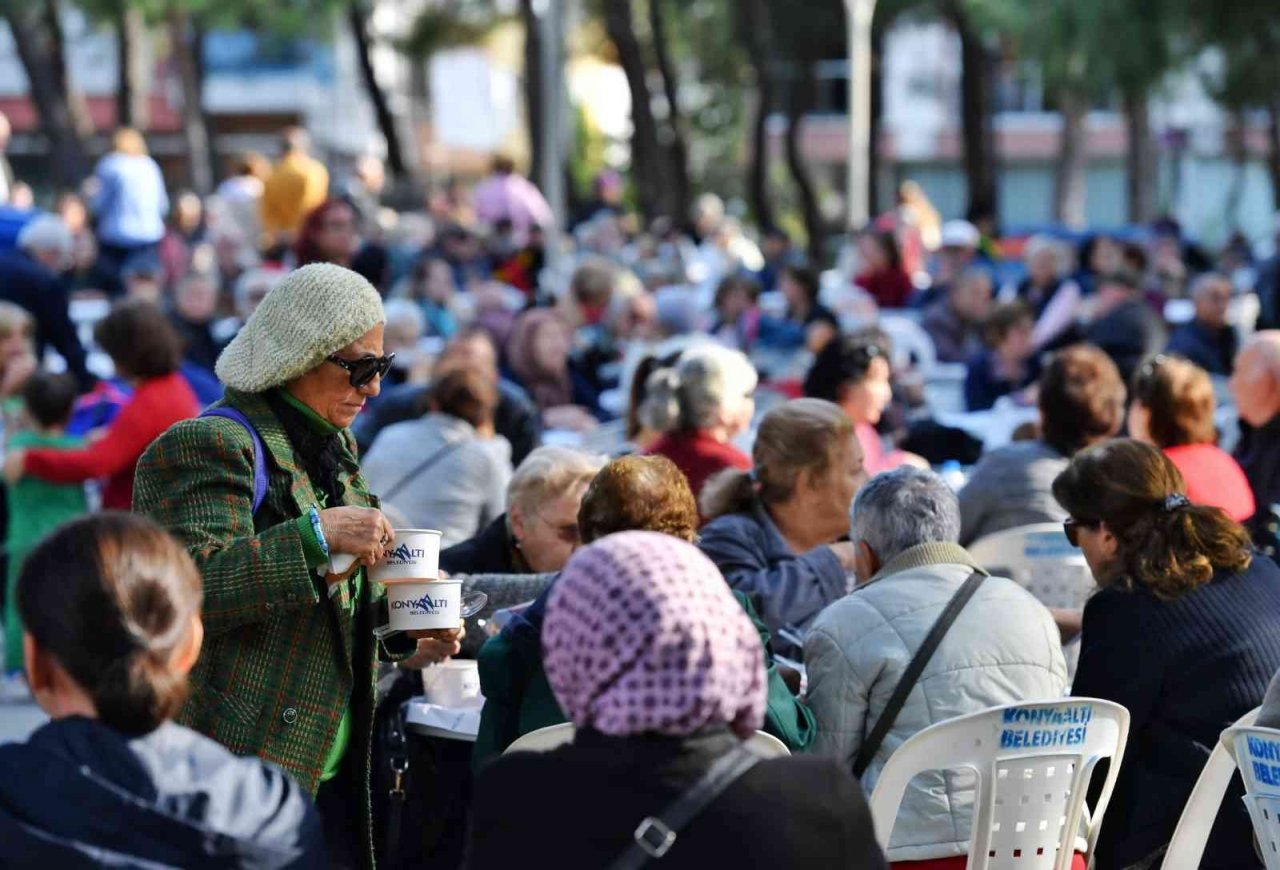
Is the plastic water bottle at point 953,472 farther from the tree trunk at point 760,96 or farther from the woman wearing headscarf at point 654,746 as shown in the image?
the tree trunk at point 760,96

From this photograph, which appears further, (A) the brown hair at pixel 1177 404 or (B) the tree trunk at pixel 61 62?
(B) the tree trunk at pixel 61 62

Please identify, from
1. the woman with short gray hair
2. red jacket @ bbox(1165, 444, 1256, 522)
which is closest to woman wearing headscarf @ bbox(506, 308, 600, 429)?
the woman with short gray hair

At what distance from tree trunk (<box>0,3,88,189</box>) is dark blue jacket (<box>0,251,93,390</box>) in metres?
19.1

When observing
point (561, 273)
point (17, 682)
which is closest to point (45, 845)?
point (17, 682)

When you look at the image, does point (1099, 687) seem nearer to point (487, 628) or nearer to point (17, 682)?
point (487, 628)

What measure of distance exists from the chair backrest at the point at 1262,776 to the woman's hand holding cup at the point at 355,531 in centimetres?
171

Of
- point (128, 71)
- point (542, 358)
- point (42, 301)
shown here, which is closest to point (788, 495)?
point (542, 358)

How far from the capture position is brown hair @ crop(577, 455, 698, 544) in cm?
440

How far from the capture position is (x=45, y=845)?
276 centimetres

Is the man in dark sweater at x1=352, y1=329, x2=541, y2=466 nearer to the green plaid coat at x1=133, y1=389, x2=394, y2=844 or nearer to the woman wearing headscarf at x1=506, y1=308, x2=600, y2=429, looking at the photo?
the woman wearing headscarf at x1=506, y1=308, x2=600, y2=429

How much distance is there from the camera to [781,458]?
5.93 meters

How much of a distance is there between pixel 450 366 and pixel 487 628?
11.1 ft

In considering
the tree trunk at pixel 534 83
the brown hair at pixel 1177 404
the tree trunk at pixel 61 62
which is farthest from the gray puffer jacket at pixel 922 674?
the tree trunk at pixel 61 62

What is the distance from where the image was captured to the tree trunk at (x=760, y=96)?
2761 cm
